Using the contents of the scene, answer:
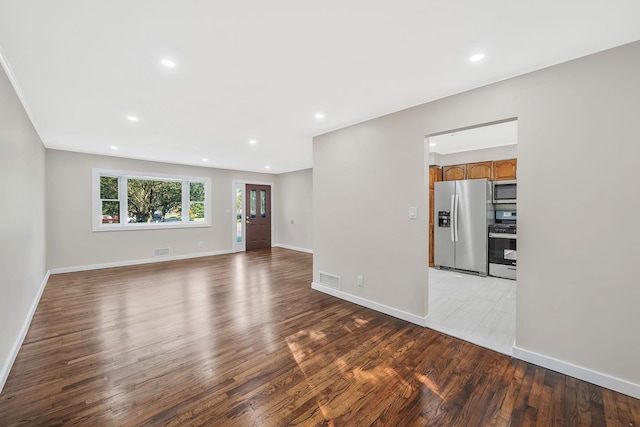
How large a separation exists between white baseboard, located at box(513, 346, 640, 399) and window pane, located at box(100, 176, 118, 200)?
7.51 m

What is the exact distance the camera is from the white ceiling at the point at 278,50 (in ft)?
5.12

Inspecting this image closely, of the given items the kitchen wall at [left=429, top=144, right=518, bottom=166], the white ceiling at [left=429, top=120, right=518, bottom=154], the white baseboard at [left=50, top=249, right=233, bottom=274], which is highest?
the white ceiling at [left=429, top=120, right=518, bottom=154]

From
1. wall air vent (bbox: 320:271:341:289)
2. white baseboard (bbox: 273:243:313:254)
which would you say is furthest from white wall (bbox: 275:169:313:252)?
wall air vent (bbox: 320:271:341:289)

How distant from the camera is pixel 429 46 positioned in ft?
6.22

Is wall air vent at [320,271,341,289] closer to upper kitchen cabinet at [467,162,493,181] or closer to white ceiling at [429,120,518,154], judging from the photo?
white ceiling at [429,120,518,154]

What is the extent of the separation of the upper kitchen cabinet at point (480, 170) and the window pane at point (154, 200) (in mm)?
6957

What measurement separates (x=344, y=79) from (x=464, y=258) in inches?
170

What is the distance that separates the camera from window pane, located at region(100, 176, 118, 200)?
578cm

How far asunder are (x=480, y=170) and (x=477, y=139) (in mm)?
851

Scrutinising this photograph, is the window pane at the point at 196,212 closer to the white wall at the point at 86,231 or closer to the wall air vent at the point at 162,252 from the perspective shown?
the white wall at the point at 86,231

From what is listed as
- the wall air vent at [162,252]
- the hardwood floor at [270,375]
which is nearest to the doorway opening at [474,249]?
the hardwood floor at [270,375]

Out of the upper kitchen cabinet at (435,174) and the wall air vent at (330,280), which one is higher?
the upper kitchen cabinet at (435,174)

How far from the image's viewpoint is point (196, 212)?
725 centimetres

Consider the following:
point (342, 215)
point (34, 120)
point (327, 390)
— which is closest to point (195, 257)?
point (34, 120)
